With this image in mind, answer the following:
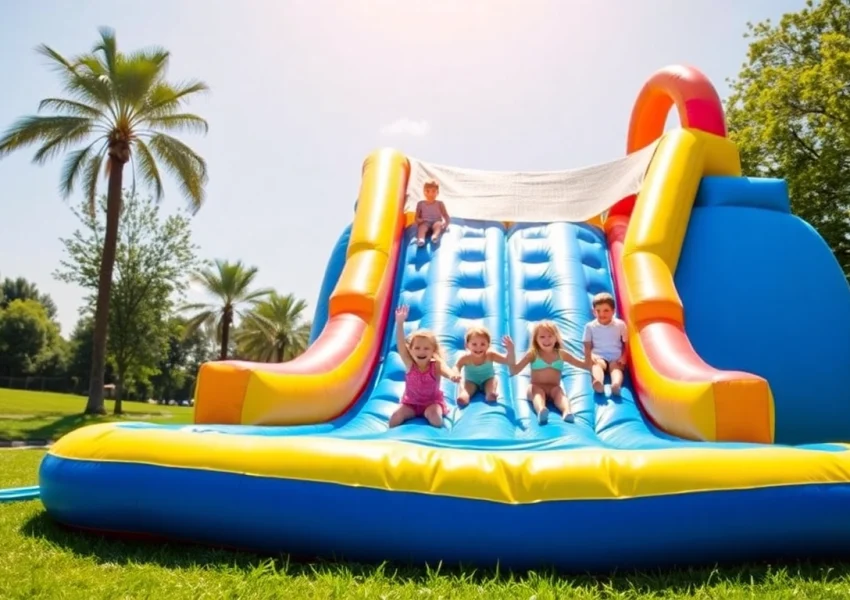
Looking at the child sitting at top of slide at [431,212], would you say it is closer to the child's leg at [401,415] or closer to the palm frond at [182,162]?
the child's leg at [401,415]

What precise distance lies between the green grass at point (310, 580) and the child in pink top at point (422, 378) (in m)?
1.53

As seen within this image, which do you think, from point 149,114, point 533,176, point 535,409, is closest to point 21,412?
point 149,114

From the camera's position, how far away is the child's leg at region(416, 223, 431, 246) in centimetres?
559

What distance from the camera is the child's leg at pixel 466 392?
13.2ft

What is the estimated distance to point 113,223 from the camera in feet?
→ 41.0

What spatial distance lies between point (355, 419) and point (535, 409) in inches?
40.2

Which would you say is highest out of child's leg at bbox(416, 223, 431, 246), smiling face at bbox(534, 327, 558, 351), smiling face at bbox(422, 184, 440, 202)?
smiling face at bbox(422, 184, 440, 202)

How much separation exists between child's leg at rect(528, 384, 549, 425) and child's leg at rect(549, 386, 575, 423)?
62mm

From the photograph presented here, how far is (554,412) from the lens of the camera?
3.89 metres

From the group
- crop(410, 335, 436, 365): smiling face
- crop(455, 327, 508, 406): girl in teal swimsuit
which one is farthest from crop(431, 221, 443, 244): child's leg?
crop(410, 335, 436, 365): smiling face

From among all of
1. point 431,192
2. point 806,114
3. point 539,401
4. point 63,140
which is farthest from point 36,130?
point 806,114

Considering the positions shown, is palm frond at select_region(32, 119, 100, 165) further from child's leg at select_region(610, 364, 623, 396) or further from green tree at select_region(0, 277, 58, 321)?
green tree at select_region(0, 277, 58, 321)

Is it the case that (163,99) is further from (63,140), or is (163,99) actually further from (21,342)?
(21,342)

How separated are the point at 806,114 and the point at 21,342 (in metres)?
36.7
